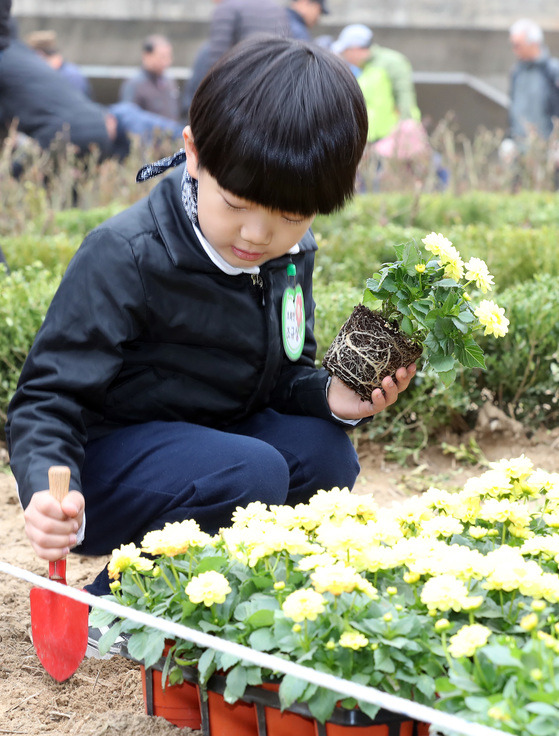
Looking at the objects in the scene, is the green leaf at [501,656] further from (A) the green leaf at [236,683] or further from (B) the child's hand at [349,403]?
(B) the child's hand at [349,403]

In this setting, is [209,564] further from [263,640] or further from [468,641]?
[468,641]

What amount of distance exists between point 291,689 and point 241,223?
36.6 inches

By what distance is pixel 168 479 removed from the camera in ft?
6.53

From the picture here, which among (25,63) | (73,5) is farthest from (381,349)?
(73,5)

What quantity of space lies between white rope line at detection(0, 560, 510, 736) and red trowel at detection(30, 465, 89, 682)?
9.5 inches

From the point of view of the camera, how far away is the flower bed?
3.88 feet

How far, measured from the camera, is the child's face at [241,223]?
5.92ft

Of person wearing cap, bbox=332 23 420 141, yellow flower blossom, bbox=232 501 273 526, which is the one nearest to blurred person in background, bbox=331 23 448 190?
person wearing cap, bbox=332 23 420 141

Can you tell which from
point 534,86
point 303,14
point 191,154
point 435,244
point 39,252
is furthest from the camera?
point 534,86

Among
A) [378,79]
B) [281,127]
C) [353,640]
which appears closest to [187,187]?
[281,127]

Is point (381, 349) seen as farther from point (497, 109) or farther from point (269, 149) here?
point (497, 109)

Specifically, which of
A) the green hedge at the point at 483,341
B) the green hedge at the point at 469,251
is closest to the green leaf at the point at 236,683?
the green hedge at the point at 483,341

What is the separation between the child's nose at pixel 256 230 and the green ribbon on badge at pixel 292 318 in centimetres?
39

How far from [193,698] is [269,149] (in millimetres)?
993
